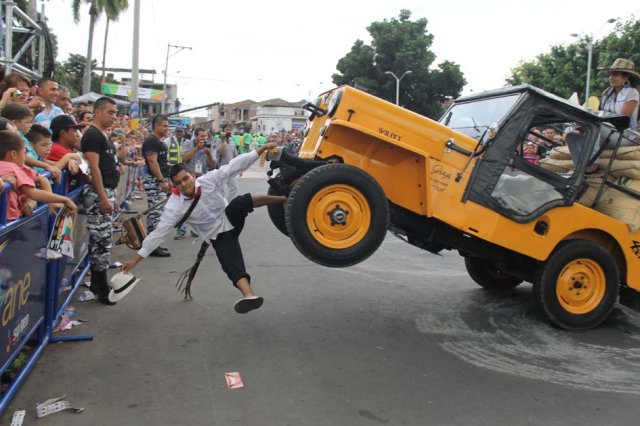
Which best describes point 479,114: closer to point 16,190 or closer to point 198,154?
point 16,190

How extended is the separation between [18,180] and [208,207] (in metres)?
1.73

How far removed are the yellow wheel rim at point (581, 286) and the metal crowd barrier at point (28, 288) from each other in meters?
4.29

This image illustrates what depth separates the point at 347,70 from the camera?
47812 millimetres

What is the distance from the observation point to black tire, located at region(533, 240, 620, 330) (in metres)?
4.75

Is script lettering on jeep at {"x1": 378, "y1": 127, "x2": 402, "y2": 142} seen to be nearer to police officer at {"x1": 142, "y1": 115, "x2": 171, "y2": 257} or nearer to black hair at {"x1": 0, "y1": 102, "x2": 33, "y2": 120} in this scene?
black hair at {"x1": 0, "y1": 102, "x2": 33, "y2": 120}

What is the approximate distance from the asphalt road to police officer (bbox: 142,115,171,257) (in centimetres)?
195

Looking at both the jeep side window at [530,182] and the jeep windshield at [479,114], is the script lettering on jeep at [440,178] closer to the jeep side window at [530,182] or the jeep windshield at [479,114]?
the jeep side window at [530,182]

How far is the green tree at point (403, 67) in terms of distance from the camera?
151 feet

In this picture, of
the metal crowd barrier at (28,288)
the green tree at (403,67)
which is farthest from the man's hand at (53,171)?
the green tree at (403,67)

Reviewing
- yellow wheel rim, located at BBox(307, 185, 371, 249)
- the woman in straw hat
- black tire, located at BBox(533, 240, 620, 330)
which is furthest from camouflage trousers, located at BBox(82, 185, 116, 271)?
the woman in straw hat

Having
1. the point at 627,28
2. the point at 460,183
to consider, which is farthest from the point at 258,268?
the point at 627,28

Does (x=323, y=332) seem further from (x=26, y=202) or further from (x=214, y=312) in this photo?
(x=26, y=202)

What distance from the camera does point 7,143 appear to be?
346cm

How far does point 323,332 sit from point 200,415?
1687mm
